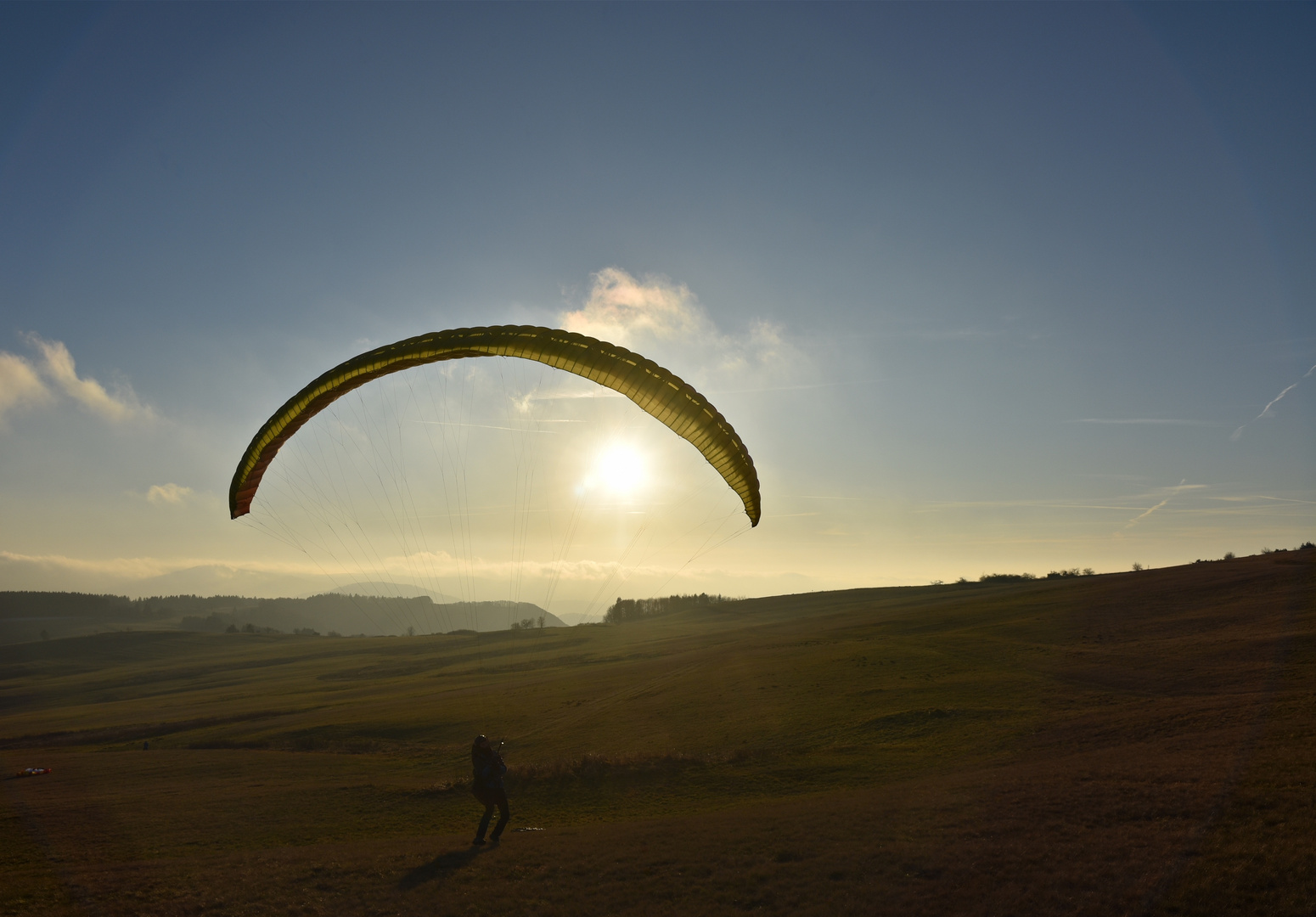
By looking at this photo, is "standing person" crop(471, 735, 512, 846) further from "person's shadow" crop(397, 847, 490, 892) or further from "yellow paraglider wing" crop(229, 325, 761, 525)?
"yellow paraglider wing" crop(229, 325, 761, 525)

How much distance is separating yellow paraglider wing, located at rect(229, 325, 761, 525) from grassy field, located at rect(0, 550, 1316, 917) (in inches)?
380

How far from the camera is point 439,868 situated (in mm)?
12281

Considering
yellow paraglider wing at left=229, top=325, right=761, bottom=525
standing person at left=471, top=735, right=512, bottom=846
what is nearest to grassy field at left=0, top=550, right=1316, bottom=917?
standing person at left=471, top=735, right=512, bottom=846

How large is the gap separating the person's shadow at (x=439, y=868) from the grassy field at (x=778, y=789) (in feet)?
0.33

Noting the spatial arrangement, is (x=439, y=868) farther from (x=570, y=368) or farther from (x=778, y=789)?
(x=570, y=368)

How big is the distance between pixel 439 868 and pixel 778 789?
34.7ft

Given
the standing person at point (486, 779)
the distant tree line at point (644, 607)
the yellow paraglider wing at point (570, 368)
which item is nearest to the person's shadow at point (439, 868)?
the standing person at point (486, 779)

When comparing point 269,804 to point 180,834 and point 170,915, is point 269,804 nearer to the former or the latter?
point 180,834

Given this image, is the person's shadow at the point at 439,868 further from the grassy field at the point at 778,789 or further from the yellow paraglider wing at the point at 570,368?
the yellow paraglider wing at the point at 570,368

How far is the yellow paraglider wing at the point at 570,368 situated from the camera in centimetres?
1686

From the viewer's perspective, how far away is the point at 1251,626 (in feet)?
117

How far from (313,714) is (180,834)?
31982 millimetres

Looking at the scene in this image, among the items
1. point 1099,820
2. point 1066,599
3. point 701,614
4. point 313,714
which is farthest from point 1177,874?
point 701,614

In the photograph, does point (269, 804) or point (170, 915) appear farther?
point (269, 804)
